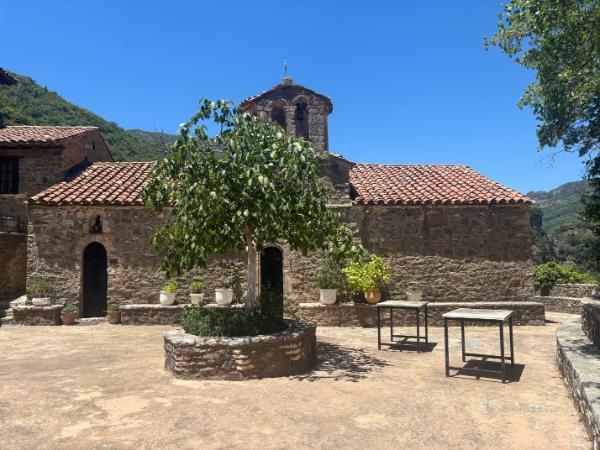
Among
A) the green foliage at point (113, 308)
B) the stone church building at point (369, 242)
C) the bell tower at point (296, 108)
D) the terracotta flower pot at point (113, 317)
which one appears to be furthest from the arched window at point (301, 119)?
the terracotta flower pot at point (113, 317)

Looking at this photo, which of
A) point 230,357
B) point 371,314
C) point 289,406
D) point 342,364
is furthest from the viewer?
point 371,314

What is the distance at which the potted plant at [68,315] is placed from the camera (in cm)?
1306

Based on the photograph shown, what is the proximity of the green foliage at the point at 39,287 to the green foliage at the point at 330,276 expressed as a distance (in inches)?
344

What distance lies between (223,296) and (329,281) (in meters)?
3.37

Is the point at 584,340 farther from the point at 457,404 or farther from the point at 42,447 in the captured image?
the point at 42,447

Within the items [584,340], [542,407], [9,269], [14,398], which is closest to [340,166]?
[584,340]

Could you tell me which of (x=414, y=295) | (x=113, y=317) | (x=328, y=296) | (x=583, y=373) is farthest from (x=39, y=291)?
(x=583, y=373)

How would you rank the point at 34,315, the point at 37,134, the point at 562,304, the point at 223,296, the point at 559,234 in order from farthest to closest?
the point at 559,234 → the point at 562,304 → the point at 37,134 → the point at 223,296 → the point at 34,315

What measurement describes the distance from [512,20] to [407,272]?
8599mm

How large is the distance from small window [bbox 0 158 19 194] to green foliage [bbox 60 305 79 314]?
559 centimetres

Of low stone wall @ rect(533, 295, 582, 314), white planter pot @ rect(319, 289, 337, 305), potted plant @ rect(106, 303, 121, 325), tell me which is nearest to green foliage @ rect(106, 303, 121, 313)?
potted plant @ rect(106, 303, 121, 325)

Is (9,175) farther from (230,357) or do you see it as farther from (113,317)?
(230,357)

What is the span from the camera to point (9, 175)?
1599 centimetres

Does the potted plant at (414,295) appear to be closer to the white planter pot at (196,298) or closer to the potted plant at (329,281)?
the potted plant at (329,281)
